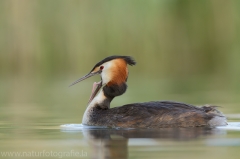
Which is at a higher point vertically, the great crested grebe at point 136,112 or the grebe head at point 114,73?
the grebe head at point 114,73

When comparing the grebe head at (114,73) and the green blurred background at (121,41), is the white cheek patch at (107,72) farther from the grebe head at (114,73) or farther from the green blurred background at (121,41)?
the green blurred background at (121,41)

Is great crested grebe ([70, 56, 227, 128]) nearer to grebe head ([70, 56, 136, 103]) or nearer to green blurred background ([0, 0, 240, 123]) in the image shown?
grebe head ([70, 56, 136, 103])

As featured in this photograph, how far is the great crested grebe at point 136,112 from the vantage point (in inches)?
353

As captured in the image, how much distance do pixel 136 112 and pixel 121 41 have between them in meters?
11.5

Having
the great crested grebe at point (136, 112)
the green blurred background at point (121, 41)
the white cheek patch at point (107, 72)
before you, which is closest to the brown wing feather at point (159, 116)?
the great crested grebe at point (136, 112)

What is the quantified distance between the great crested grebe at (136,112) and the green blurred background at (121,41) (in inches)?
297

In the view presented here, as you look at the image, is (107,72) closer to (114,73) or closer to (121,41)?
(114,73)

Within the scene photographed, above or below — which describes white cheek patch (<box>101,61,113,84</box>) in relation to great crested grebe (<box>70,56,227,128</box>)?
above

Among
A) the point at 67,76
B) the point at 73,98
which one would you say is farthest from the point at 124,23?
the point at 73,98

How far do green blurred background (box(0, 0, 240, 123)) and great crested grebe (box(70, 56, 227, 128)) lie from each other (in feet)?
24.7

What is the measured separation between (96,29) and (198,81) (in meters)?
3.38

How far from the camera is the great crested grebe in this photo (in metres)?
8.96

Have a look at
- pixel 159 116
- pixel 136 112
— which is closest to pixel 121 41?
pixel 136 112

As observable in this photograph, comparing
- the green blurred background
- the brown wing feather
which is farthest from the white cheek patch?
the green blurred background
